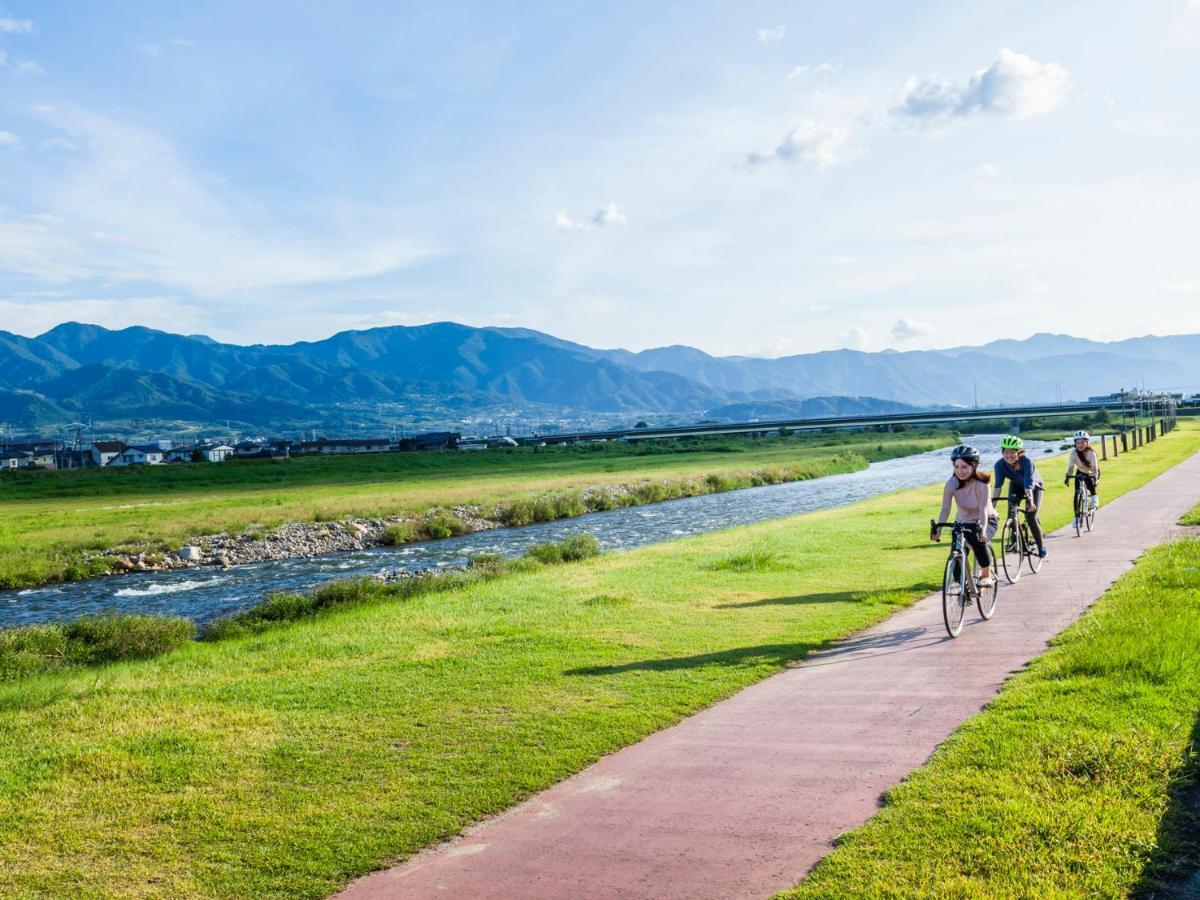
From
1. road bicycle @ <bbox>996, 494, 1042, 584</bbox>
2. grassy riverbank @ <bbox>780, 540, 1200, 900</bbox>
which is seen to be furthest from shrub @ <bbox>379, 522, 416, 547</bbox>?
grassy riverbank @ <bbox>780, 540, 1200, 900</bbox>

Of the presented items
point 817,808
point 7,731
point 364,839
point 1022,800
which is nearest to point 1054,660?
point 1022,800

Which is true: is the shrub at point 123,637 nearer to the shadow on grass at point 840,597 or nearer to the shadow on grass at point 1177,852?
the shadow on grass at point 840,597

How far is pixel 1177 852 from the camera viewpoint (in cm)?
509

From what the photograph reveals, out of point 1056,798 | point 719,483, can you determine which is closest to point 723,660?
point 1056,798

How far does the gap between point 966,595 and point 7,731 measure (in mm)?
10856

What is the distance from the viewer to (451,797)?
6.60 meters

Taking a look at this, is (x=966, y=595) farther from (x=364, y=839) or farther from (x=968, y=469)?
(x=364, y=839)

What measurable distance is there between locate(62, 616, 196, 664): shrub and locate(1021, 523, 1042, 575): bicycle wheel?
1471 centimetres

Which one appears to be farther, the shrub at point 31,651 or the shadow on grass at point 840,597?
the shrub at point 31,651

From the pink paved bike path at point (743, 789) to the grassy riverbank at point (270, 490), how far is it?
28206mm

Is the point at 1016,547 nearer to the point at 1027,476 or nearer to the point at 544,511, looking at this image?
the point at 1027,476

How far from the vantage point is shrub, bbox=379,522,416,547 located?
36844mm

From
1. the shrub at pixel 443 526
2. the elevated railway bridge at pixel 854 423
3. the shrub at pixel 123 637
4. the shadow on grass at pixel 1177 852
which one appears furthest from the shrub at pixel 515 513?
the elevated railway bridge at pixel 854 423

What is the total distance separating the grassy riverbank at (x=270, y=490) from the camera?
34.6 m
